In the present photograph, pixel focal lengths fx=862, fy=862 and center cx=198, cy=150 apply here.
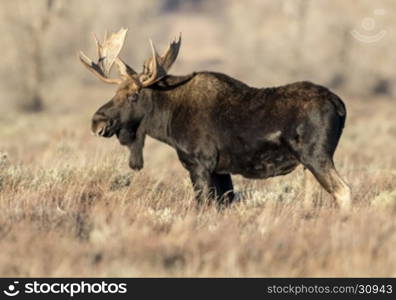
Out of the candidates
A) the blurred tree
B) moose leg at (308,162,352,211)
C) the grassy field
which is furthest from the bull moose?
the blurred tree

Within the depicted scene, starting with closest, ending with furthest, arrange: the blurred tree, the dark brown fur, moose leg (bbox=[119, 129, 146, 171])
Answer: the dark brown fur
moose leg (bbox=[119, 129, 146, 171])
the blurred tree

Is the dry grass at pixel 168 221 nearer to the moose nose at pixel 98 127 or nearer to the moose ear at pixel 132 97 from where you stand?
the moose nose at pixel 98 127

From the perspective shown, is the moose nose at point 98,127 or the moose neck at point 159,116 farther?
the moose neck at point 159,116

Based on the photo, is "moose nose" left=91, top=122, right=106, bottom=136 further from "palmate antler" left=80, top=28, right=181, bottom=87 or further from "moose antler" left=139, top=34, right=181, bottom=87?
"moose antler" left=139, top=34, right=181, bottom=87

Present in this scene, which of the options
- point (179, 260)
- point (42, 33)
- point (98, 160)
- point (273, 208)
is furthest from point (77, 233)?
point (42, 33)

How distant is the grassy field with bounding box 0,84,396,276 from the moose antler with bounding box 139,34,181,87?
128 centimetres

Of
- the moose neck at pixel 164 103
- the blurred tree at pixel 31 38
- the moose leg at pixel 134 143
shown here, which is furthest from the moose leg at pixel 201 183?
the blurred tree at pixel 31 38

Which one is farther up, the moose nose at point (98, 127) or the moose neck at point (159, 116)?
the moose neck at point (159, 116)

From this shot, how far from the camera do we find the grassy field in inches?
247

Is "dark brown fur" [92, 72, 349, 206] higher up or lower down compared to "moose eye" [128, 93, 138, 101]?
lower down

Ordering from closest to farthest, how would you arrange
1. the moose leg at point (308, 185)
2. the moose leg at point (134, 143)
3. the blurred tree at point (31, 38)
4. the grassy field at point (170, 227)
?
the grassy field at point (170, 227), the moose leg at point (308, 185), the moose leg at point (134, 143), the blurred tree at point (31, 38)

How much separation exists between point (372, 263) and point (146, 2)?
3816cm

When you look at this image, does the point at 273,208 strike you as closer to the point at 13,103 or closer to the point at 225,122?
the point at 225,122

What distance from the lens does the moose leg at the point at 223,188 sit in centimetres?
948
